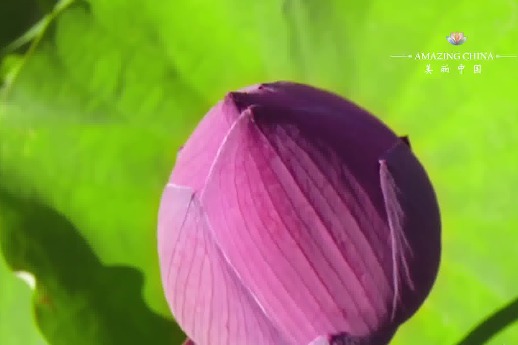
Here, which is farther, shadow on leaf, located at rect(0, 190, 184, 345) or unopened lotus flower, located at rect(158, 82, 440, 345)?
shadow on leaf, located at rect(0, 190, 184, 345)

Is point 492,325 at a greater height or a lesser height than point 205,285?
lesser

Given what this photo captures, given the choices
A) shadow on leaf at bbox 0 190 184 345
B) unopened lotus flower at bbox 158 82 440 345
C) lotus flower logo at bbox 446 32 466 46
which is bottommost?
shadow on leaf at bbox 0 190 184 345

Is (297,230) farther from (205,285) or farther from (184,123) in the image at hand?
(184,123)

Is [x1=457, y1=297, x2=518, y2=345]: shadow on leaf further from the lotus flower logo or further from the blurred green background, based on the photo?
the lotus flower logo

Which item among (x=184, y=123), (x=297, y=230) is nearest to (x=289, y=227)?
(x=297, y=230)

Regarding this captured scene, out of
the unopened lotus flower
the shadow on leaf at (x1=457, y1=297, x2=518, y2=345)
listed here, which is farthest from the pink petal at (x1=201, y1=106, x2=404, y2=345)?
the shadow on leaf at (x1=457, y1=297, x2=518, y2=345)

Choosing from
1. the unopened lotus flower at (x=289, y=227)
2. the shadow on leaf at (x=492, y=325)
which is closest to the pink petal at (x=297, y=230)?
the unopened lotus flower at (x=289, y=227)

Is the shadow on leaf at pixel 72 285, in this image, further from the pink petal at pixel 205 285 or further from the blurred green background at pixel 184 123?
the pink petal at pixel 205 285
